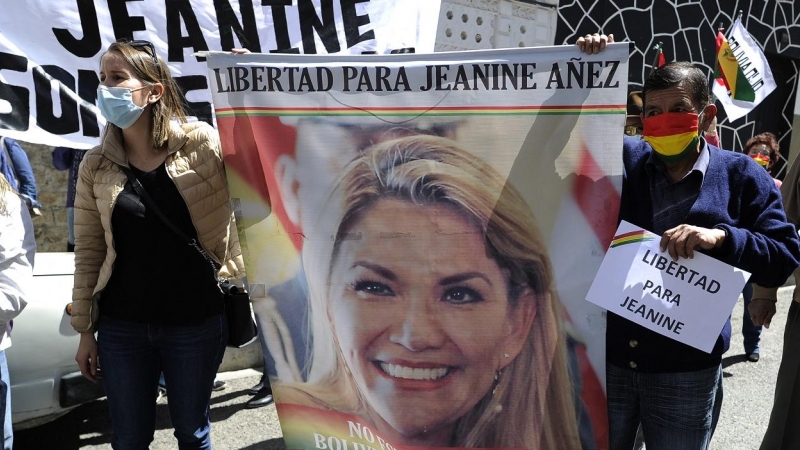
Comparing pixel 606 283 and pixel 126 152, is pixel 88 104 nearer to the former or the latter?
pixel 126 152

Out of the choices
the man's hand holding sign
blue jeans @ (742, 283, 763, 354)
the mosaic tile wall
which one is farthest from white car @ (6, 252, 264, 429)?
the mosaic tile wall

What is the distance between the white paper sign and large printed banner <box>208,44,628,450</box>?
0.13m

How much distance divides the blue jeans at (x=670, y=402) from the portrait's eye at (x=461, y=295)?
493mm

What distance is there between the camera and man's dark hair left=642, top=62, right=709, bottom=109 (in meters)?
2.41

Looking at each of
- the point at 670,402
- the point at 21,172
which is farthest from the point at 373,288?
the point at 21,172

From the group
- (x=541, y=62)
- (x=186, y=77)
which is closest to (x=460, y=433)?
(x=541, y=62)

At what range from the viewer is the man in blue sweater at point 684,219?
7.73 feet

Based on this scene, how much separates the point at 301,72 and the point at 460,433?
137cm

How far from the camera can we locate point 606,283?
242 centimetres

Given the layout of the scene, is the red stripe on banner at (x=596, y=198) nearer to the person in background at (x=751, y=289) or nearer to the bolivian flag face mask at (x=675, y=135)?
the bolivian flag face mask at (x=675, y=135)

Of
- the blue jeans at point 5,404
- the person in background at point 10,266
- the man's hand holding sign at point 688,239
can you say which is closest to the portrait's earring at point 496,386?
the man's hand holding sign at point 688,239

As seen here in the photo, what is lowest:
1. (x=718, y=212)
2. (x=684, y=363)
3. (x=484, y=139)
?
(x=684, y=363)

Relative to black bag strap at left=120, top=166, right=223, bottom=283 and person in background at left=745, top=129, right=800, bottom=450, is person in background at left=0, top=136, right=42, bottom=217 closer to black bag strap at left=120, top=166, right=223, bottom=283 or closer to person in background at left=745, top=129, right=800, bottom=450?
black bag strap at left=120, top=166, right=223, bottom=283

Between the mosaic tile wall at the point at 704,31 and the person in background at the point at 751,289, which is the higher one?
the mosaic tile wall at the point at 704,31
